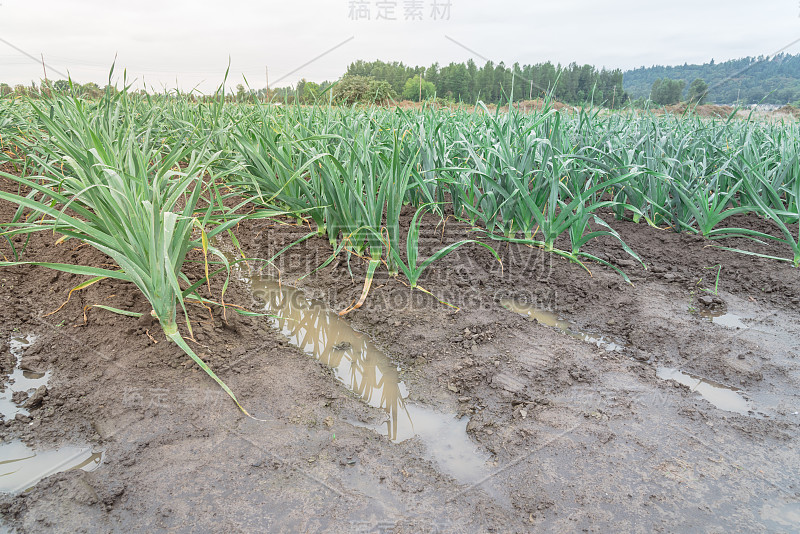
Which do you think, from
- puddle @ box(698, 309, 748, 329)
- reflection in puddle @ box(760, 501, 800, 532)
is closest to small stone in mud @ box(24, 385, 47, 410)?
reflection in puddle @ box(760, 501, 800, 532)

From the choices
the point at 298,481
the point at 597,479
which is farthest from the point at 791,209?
the point at 298,481

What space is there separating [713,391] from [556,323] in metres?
0.62

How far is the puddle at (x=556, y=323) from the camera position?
1848 mm

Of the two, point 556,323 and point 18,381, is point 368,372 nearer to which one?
point 556,323

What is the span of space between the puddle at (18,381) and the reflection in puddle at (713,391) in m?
2.09

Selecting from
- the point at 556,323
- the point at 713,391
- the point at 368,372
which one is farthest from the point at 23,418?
the point at 713,391

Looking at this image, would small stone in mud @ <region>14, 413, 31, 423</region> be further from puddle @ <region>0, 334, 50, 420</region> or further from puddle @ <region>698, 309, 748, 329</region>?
puddle @ <region>698, 309, 748, 329</region>

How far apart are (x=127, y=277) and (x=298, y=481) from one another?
0.92 meters

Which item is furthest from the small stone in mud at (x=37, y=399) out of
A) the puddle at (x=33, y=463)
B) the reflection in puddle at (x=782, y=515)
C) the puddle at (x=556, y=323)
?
the reflection in puddle at (x=782, y=515)

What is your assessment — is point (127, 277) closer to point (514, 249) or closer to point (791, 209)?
point (514, 249)

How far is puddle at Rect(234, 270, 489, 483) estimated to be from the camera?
1.27 metres

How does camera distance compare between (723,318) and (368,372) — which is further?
(723,318)

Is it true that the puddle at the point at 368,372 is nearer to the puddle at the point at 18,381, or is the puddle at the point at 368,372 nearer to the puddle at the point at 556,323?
the puddle at the point at 556,323

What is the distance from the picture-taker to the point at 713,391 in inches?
61.5
